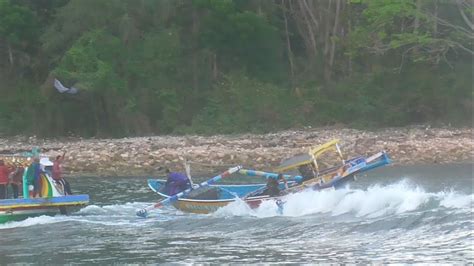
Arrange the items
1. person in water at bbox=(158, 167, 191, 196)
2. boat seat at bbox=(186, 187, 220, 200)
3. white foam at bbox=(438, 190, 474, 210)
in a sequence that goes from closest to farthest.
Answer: white foam at bbox=(438, 190, 474, 210) → boat seat at bbox=(186, 187, 220, 200) → person in water at bbox=(158, 167, 191, 196)

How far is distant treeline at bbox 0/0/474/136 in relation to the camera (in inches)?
2082

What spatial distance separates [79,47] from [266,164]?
57.7ft

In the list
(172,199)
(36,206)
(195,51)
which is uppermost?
(195,51)

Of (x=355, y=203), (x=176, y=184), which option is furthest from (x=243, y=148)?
(x=355, y=203)

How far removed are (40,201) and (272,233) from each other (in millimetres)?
7838

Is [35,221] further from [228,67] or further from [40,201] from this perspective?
[228,67]

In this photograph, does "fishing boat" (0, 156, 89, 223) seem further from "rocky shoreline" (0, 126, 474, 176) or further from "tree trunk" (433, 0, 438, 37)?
"tree trunk" (433, 0, 438, 37)

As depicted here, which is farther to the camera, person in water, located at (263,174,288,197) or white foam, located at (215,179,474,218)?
person in water, located at (263,174,288,197)

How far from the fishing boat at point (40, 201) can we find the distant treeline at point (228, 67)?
25668 mm

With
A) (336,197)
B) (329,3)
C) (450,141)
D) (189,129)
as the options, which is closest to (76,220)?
(336,197)

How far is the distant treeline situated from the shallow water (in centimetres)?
2256

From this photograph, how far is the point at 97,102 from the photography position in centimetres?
5584

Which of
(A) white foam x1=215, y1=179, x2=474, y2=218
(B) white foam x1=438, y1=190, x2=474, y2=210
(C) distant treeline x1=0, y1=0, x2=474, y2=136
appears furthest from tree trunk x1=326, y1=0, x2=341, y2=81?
(B) white foam x1=438, y1=190, x2=474, y2=210

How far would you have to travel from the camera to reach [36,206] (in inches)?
1077
